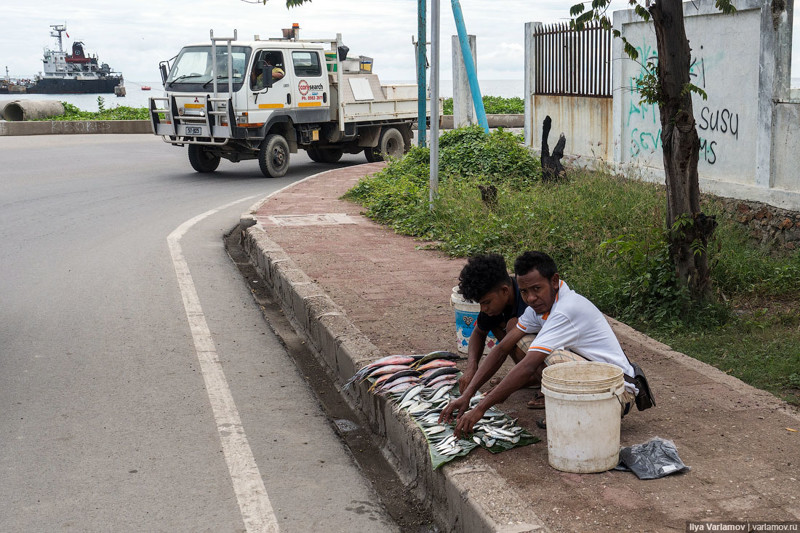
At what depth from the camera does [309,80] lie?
1834 cm

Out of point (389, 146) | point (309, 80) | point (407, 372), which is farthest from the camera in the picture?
point (389, 146)

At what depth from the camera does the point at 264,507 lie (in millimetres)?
4090

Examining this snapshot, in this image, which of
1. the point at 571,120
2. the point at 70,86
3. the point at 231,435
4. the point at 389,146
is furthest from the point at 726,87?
the point at 70,86

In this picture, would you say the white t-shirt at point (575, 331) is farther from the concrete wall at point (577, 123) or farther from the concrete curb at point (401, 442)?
the concrete wall at point (577, 123)

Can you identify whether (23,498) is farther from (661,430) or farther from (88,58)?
(88,58)

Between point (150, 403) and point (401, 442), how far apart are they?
1.81 meters

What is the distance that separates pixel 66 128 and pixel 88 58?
244 feet

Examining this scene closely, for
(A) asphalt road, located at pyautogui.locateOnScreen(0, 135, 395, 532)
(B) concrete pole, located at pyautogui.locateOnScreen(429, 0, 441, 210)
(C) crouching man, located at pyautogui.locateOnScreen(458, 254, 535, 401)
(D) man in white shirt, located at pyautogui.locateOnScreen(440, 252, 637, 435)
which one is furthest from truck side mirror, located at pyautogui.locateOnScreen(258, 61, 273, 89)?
(D) man in white shirt, located at pyautogui.locateOnScreen(440, 252, 637, 435)

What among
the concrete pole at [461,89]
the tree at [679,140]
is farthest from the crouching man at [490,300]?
the concrete pole at [461,89]

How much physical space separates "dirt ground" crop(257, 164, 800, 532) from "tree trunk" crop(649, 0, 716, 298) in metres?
0.78

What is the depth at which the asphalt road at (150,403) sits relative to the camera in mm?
4094

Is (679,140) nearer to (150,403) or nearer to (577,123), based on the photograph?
(150,403)

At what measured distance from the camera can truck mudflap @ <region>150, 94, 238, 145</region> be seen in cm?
1680

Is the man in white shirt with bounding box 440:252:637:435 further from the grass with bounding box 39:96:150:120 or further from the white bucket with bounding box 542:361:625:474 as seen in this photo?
the grass with bounding box 39:96:150:120
